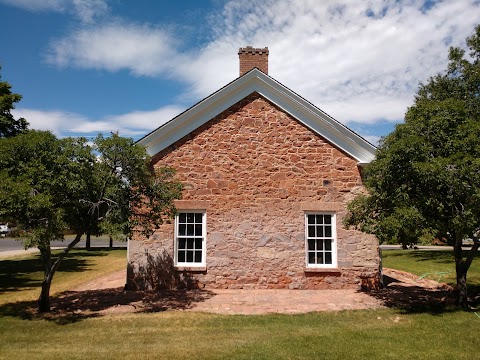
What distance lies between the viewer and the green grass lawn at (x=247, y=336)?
670cm

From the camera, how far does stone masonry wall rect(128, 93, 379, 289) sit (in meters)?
12.4

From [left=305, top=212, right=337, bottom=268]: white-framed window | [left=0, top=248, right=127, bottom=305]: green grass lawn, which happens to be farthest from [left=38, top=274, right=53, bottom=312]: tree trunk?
[left=305, top=212, right=337, bottom=268]: white-framed window

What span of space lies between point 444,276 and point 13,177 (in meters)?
14.9

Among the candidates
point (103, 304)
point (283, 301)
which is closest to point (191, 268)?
point (103, 304)

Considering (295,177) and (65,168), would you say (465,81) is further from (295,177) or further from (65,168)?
(65,168)

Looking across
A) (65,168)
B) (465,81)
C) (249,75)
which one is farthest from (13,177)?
(465,81)

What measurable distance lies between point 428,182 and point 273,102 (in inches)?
228

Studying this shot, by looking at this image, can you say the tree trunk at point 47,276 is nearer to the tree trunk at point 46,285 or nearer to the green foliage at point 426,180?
the tree trunk at point 46,285

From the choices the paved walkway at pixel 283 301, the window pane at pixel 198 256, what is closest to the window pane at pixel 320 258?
the paved walkway at pixel 283 301

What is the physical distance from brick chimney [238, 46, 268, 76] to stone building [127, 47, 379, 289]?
151 cm

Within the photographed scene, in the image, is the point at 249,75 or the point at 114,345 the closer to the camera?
the point at 114,345

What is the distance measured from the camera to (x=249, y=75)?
503 inches

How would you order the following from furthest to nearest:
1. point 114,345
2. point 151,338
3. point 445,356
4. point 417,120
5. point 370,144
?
point 370,144 → point 417,120 → point 151,338 → point 114,345 → point 445,356

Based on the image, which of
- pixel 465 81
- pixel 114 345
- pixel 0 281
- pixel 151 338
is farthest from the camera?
pixel 465 81
